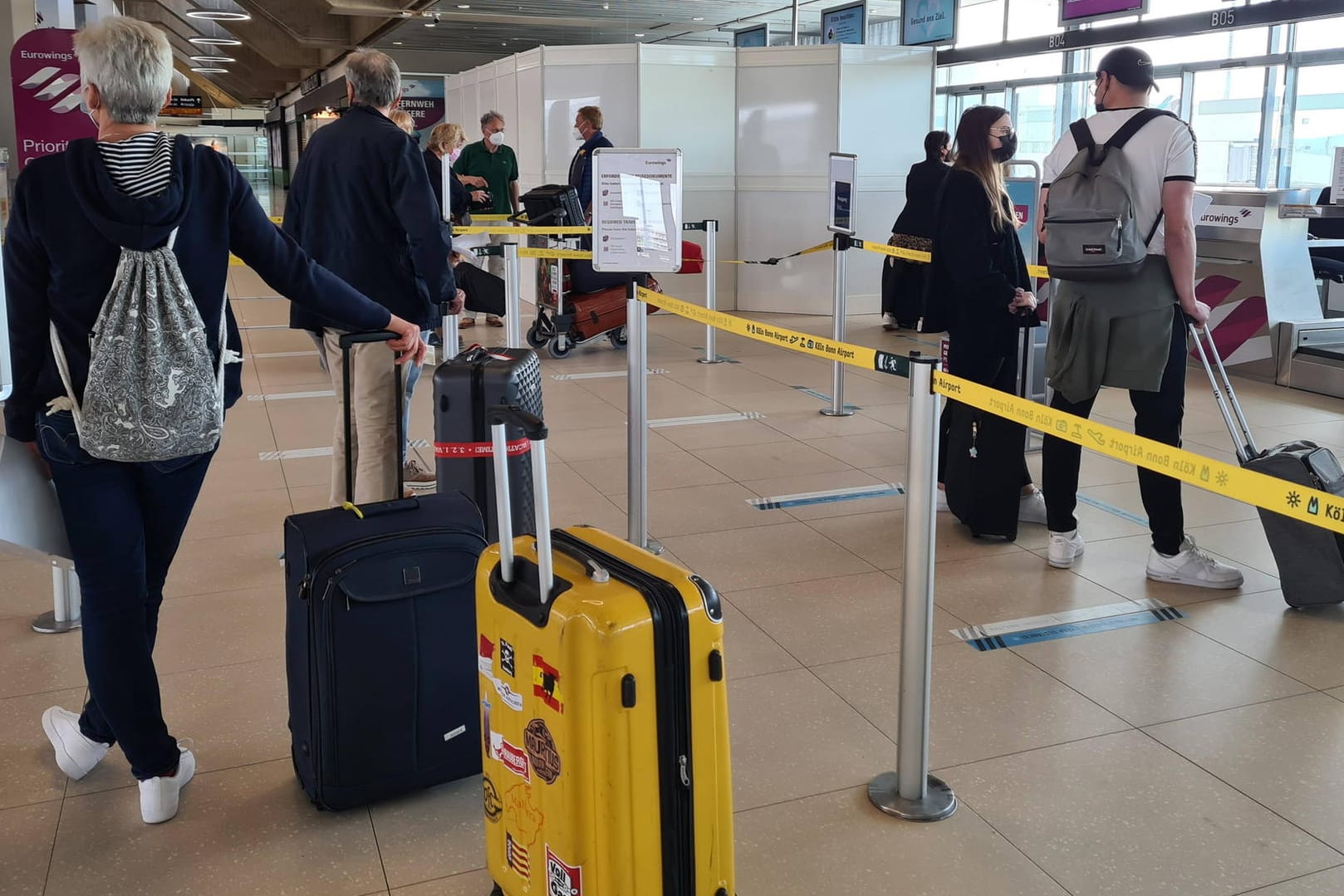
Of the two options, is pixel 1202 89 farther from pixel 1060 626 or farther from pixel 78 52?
pixel 78 52

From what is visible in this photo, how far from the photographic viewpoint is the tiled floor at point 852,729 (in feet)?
7.40

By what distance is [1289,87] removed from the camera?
12.2 meters

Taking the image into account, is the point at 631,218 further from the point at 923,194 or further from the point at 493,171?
the point at 493,171

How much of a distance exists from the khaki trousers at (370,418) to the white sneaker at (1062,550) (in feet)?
7.31

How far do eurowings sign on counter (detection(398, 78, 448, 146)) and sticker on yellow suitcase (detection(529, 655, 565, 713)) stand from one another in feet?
87.4

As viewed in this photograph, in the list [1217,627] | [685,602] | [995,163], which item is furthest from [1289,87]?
[685,602]

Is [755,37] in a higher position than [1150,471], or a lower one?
higher

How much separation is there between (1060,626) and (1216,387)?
36.8 inches

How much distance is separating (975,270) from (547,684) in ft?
9.37

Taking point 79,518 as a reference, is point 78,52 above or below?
above

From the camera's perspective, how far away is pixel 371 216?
3664mm

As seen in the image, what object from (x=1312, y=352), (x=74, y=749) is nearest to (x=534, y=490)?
(x=74, y=749)

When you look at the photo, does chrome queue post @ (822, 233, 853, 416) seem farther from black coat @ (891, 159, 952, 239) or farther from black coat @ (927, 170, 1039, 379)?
black coat @ (891, 159, 952, 239)

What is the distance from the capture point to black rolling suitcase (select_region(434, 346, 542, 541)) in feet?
10.8
